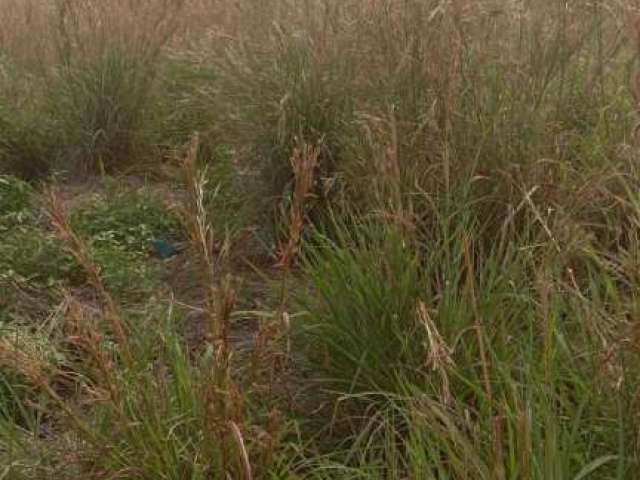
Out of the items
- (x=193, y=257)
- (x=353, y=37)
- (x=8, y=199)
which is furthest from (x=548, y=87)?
(x=8, y=199)

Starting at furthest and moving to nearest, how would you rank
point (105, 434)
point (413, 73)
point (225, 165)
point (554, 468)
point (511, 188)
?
1. point (225, 165)
2. point (413, 73)
3. point (511, 188)
4. point (105, 434)
5. point (554, 468)

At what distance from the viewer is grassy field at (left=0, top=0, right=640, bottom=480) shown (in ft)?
6.88

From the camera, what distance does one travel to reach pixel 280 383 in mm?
2750

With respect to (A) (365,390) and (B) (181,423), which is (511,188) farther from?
(B) (181,423)

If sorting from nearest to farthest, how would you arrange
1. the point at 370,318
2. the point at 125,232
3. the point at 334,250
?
the point at 370,318, the point at 334,250, the point at 125,232

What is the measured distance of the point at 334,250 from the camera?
11.3 ft


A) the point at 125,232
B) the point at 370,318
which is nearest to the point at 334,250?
the point at 370,318

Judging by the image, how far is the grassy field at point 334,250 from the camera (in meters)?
2.10

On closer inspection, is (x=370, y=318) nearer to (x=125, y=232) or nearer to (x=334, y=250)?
(x=334, y=250)

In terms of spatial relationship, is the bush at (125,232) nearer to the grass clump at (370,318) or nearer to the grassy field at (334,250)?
the grassy field at (334,250)

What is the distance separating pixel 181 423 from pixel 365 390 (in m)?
0.60

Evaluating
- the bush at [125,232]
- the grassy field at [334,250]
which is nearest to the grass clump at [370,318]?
the grassy field at [334,250]

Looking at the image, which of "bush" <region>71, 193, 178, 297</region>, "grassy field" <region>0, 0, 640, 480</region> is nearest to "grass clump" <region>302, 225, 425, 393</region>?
"grassy field" <region>0, 0, 640, 480</region>

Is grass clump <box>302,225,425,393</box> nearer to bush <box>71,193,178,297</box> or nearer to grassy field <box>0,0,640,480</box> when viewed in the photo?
grassy field <box>0,0,640,480</box>
